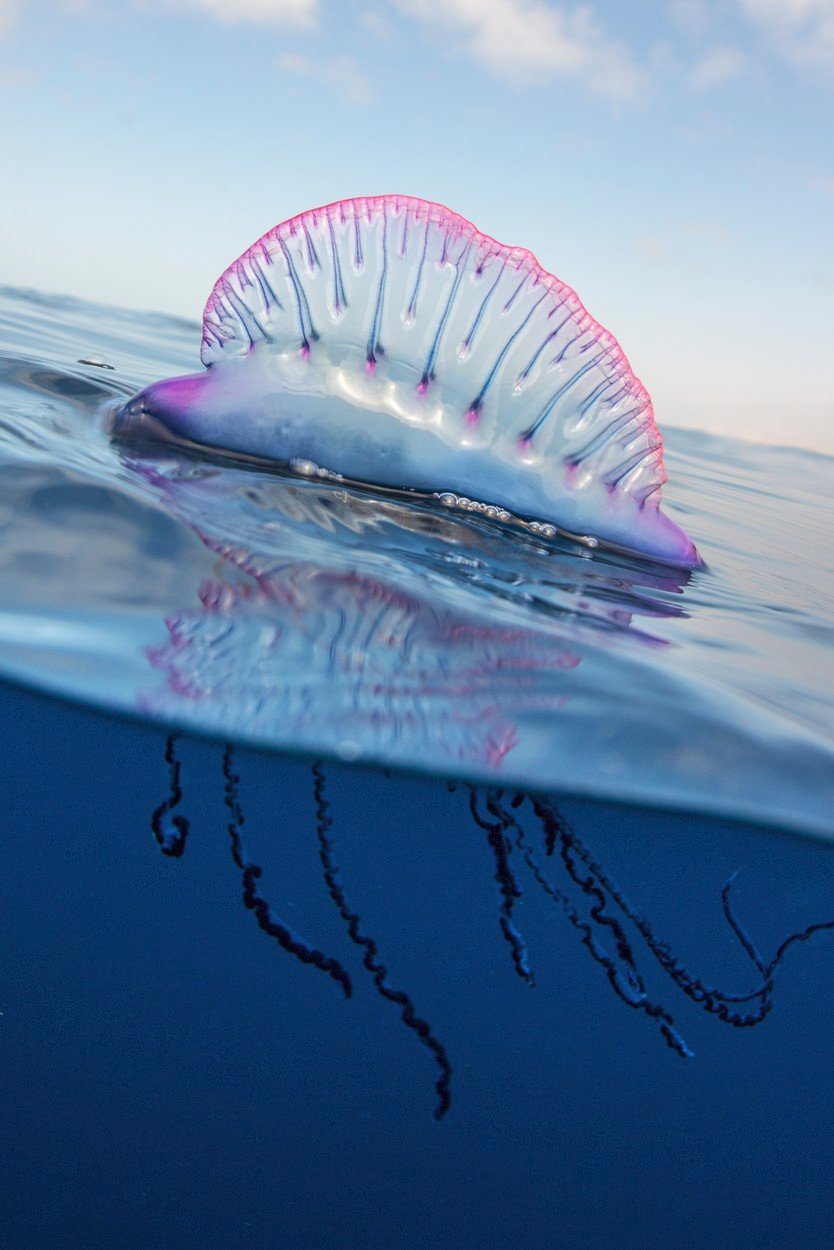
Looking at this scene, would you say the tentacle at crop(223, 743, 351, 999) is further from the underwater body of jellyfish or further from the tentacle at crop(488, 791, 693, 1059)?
the underwater body of jellyfish

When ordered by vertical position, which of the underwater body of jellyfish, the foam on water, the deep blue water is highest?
the underwater body of jellyfish

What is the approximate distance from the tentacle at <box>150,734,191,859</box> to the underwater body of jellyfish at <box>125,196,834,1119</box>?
0.01m

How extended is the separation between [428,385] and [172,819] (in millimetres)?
1085

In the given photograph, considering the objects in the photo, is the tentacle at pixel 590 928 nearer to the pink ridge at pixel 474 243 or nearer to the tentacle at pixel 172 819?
the tentacle at pixel 172 819

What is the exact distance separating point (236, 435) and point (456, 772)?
1016 millimetres

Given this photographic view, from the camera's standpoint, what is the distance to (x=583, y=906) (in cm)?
278

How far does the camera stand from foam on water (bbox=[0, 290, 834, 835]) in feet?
5.64

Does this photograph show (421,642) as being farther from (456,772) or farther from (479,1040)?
(479,1040)

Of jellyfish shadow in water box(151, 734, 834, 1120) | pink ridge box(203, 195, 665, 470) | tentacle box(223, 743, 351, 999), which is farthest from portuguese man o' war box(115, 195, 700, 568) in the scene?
tentacle box(223, 743, 351, 999)

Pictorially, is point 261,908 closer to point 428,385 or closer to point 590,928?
point 590,928

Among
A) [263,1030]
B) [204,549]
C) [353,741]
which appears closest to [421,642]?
[353,741]

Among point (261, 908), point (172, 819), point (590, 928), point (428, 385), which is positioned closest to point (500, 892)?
point (590, 928)

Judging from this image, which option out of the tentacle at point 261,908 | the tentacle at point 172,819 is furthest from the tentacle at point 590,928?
the tentacle at point 172,819

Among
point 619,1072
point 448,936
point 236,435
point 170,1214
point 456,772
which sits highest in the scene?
point 236,435
